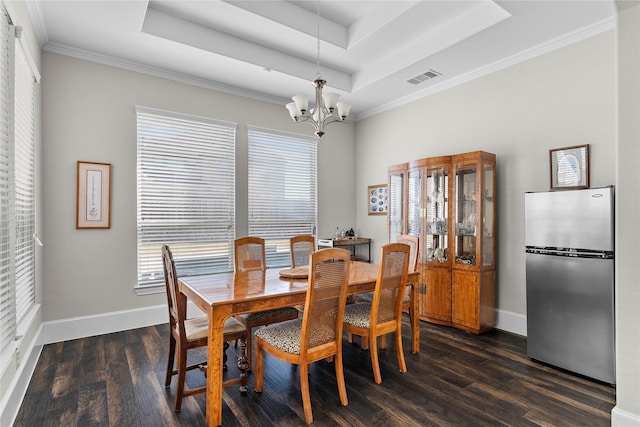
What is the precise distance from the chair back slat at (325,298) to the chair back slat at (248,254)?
1.39 metres

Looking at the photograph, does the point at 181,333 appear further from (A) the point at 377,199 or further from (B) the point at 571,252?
(A) the point at 377,199

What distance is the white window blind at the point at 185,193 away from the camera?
4121mm

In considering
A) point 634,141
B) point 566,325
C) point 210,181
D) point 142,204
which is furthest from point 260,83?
point 566,325

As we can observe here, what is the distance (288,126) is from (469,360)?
3.91 meters

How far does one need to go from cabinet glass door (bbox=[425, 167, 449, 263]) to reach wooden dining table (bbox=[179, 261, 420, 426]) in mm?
1122

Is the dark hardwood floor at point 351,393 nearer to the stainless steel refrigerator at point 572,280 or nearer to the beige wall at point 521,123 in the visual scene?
the stainless steel refrigerator at point 572,280

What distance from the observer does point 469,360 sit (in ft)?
10.2

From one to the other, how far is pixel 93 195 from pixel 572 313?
191 inches

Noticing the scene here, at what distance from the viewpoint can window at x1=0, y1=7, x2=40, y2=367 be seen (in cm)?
226

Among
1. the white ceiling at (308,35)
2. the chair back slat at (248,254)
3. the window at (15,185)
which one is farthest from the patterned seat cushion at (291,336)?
the white ceiling at (308,35)

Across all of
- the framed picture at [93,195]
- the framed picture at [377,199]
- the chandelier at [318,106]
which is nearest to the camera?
the chandelier at [318,106]

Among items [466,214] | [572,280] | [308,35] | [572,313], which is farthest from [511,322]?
[308,35]

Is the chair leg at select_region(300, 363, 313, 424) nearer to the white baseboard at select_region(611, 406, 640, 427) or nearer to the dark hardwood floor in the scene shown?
the dark hardwood floor

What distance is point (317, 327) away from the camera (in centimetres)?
233
